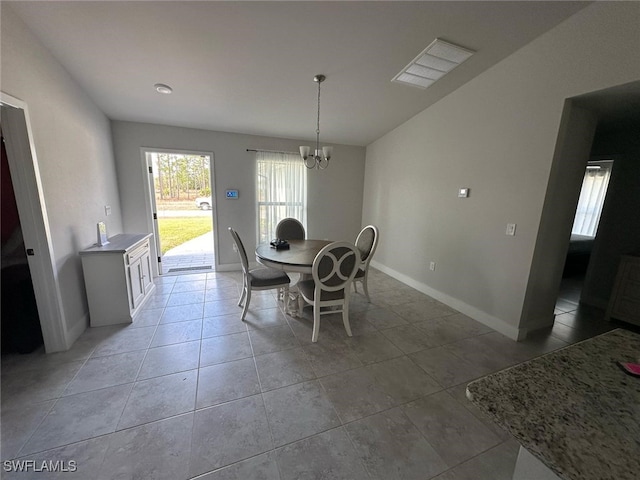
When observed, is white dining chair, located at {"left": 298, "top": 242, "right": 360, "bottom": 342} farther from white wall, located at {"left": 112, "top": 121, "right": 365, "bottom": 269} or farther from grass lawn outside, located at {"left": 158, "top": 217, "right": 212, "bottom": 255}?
grass lawn outside, located at {"left": 158, "top": 217, "right": 212, "bottom": 255}

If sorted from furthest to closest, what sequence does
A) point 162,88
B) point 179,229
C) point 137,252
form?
point 179,229 < point 137,252 < point 162,88

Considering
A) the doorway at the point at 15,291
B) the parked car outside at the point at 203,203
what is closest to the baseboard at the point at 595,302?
the doorway at the point at 15,291

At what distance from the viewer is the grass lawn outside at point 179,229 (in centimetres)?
640

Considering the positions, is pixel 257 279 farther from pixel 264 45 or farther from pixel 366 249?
pixel 264 45

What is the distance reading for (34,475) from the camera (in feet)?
4.05

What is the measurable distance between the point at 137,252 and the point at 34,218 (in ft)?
3.29

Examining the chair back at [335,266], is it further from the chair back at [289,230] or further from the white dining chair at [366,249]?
the chair back at [289,230]

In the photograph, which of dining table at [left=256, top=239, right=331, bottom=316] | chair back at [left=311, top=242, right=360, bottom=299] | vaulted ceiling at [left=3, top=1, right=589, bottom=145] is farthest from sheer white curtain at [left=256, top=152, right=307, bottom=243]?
chair back at [left=311, top=242, right=360, bottom=299]

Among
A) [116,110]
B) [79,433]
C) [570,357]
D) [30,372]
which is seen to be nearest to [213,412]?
[79,433]

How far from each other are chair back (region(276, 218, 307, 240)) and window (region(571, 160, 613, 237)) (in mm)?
4836

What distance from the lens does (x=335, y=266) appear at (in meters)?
2.30

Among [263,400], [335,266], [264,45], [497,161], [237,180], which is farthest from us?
[237,180]

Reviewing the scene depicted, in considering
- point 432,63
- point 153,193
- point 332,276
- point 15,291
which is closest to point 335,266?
point 332,276

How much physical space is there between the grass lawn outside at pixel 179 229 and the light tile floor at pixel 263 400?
411cm
